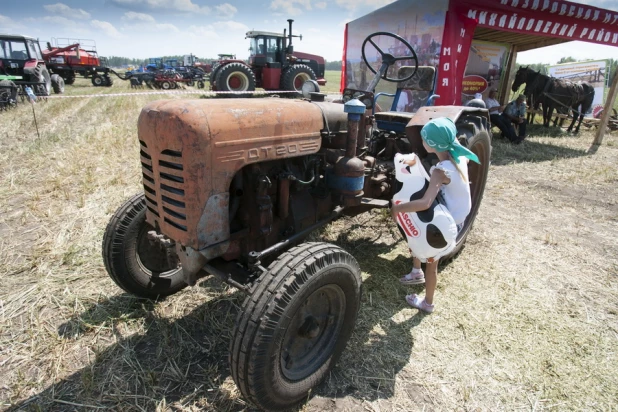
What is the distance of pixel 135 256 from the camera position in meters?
2.25

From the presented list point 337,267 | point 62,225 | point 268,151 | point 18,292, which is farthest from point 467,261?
point 62,225

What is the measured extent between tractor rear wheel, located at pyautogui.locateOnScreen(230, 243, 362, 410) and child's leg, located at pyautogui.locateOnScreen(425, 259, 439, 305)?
71 cm

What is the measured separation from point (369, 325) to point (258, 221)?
41.1 inches

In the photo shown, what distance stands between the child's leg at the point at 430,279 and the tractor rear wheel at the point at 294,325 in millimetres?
708

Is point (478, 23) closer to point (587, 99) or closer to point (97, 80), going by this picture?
point (587, 99)

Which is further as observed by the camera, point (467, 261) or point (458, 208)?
point (467, 261)

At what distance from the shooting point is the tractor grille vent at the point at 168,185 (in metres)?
1.60

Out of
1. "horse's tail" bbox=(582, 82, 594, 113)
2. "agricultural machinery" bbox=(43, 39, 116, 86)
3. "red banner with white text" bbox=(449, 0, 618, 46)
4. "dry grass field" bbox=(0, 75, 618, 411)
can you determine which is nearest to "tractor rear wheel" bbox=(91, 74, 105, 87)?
"agricultural machinery" bbox=(43, 39, 116, 86)

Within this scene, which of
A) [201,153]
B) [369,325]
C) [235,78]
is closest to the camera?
[201,153]

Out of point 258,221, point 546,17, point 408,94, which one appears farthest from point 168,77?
point 258,221

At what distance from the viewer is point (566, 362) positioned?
2102 mm

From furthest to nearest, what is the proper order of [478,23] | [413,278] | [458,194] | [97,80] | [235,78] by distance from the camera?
[97,80] < [235,78] < [478,23] < [413,278] < [458,194]

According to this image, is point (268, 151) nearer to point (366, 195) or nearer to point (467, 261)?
point (366, 195)

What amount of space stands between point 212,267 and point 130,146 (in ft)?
16.7
